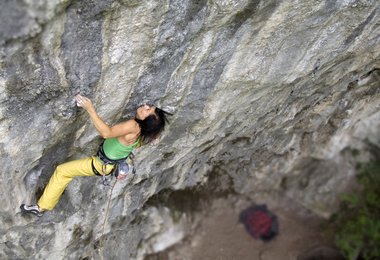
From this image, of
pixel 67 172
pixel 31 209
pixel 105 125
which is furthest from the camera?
pixel 31 209

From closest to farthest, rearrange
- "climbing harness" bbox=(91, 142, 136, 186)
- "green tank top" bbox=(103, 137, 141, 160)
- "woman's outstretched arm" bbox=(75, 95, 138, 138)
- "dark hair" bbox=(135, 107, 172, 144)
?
"woman's outstretched arm" bbox=(75, 95, 138, 138)
"dark hair" bbox=(135, 107, 172, 144)
"green tank top" bbox=(103, 137, 141, 160)
"climbing harness" bbox=(91, 142, 136, 186)

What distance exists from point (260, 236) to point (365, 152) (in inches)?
150

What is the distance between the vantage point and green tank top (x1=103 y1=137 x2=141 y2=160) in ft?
19.8

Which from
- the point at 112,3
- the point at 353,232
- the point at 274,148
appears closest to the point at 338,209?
the point at 353,232

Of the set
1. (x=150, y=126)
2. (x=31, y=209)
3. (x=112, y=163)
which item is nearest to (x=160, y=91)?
(x=150, y=126)

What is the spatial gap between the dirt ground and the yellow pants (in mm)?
5504

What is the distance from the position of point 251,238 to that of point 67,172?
7263 millimetres

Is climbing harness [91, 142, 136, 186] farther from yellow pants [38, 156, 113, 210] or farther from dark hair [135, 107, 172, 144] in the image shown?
dark hair [135, 107, 172, 144]

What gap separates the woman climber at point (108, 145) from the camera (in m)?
5.60

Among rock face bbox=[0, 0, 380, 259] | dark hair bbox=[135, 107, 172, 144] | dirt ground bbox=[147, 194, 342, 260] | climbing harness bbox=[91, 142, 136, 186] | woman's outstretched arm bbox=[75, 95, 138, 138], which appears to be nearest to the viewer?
rock face bbox=[0, 0, 380, 259]

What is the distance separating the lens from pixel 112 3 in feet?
15.6

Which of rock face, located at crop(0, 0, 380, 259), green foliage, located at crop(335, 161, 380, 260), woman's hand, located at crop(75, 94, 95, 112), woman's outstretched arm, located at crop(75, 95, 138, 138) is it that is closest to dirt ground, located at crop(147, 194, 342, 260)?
green foliage, located at crop(335, 161, 380, 260)

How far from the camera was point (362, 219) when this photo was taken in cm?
1174

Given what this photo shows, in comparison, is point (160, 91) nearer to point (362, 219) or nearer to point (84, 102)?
point (84, 102)
